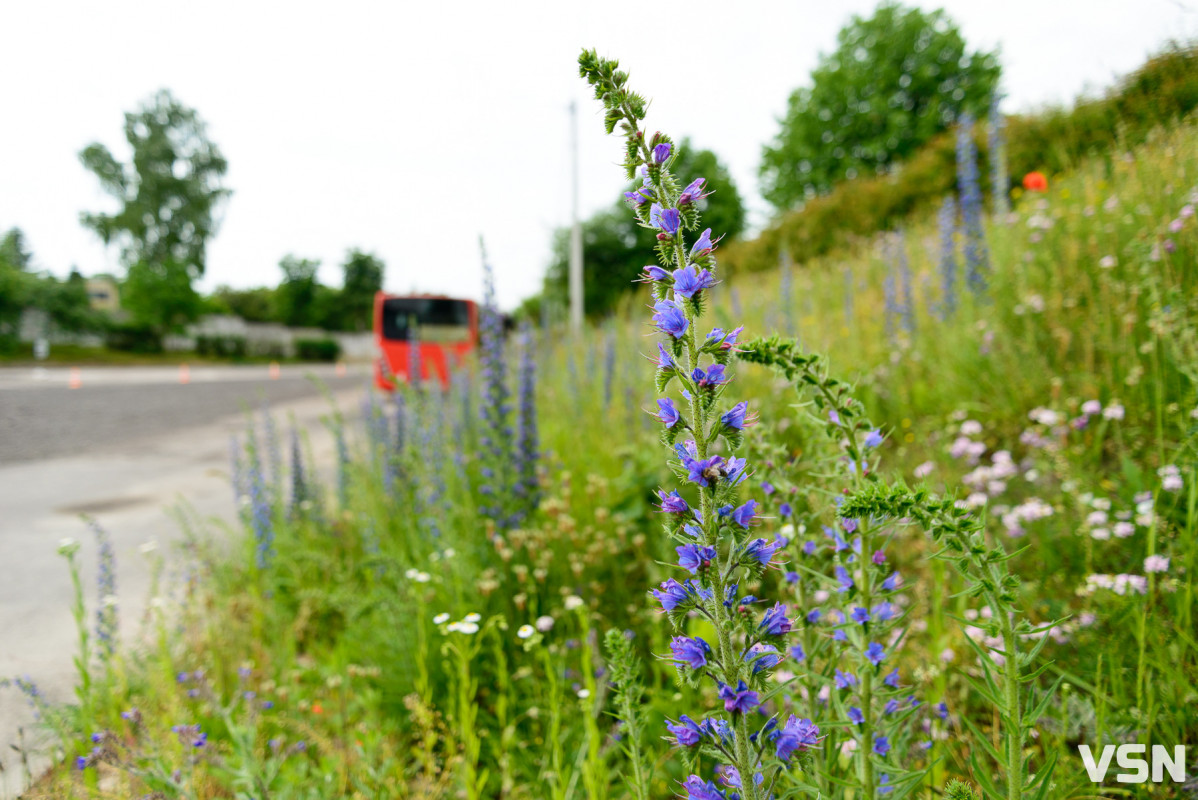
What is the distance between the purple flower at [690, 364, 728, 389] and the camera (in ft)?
3.36

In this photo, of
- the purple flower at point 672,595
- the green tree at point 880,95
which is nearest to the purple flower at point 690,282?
the purple flower at point 672,595

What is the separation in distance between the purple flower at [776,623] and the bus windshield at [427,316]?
15.7 m

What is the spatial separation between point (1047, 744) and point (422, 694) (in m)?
2.11

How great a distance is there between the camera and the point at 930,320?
19.7 ft

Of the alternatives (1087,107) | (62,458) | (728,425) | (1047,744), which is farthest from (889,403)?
(62,458)

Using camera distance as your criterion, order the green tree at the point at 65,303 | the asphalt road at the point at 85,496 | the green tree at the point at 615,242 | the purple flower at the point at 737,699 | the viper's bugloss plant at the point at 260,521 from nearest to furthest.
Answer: the purple flower at the point at 737,699, the asphalt road at the point at 85,496, the viper's bugloss plant at the point at 260,521, the green tree at the point at 615,242, the green tree at the point at 65,303

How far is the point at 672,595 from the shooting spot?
1058 mm

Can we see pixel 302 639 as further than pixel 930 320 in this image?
No

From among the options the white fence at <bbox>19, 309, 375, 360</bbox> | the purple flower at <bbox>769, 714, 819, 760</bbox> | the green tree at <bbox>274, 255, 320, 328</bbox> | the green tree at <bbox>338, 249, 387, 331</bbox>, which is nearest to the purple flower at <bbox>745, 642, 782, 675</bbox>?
the purple flower at <bbox>769, 714, 819, 760</bbox>

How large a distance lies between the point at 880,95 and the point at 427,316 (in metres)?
27.3

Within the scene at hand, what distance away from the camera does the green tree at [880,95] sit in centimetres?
3011

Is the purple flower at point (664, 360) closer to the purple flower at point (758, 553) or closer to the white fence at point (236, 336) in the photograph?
the purple flower at point (758, 553)

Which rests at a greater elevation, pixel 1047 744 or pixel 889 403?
pixel 889 403

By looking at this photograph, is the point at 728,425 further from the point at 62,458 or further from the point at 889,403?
the point at 62,458
